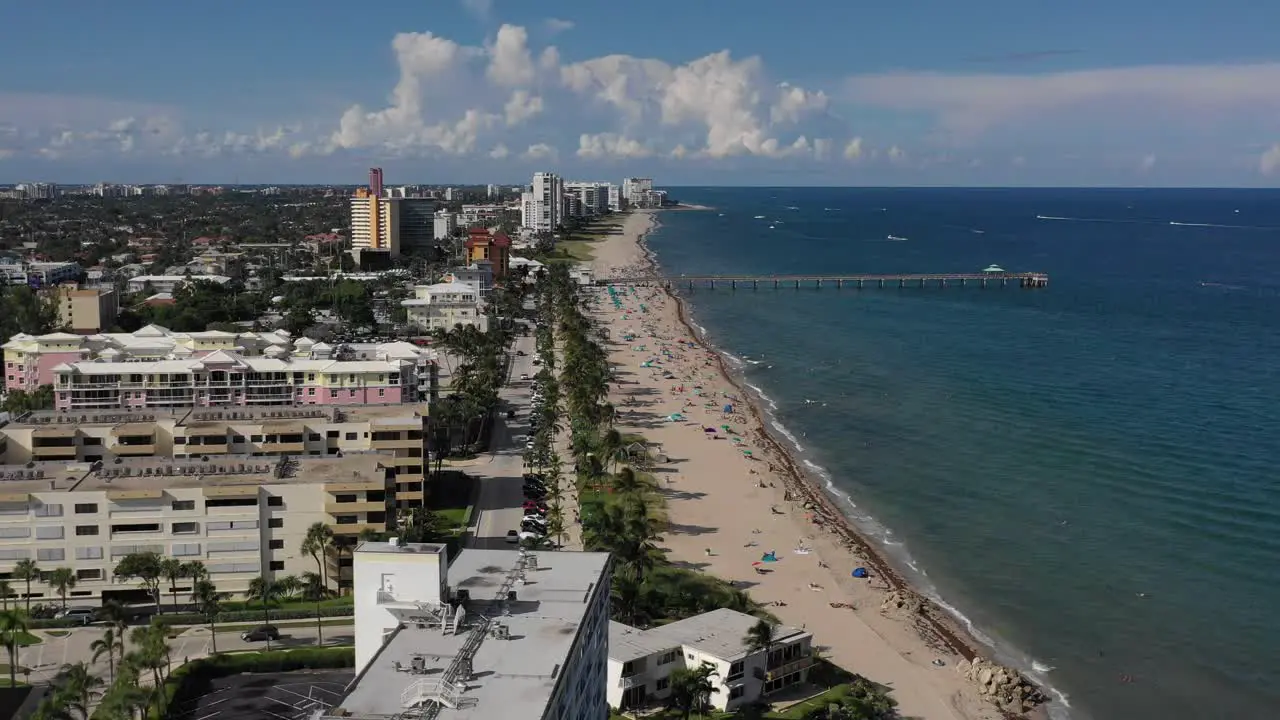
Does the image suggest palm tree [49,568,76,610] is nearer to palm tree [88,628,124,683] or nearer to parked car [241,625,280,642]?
palm tree [88,628,124,683]

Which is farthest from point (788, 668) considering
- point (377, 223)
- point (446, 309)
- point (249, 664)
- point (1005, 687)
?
point (377, 223)

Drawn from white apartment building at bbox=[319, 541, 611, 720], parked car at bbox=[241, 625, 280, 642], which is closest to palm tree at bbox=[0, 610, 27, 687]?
parked car at bbox=[241, 625, 280, 642]

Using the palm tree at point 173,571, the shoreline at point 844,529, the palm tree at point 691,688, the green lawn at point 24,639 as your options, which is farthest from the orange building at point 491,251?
the palm tree at point 691,688

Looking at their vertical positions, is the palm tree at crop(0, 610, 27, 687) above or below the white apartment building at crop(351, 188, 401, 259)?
below

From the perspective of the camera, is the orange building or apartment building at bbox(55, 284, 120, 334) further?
the orange building

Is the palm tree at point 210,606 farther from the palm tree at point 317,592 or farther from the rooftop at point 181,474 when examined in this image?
the rooftop at point 181,474

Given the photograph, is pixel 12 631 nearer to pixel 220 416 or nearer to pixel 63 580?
pixel 63 580

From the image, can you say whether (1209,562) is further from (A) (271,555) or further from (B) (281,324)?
(B) (281,324)
